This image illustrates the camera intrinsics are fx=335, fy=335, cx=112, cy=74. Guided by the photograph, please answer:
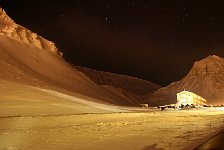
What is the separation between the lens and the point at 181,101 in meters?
138

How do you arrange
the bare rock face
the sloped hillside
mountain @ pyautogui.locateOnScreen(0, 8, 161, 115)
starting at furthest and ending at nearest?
the bare rock face → the sloped hillside → mountain @ pyautogui.locateOnScreen(0, 8, 161, 115)

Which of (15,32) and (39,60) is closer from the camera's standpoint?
(39,60)

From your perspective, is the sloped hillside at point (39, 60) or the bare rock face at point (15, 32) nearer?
the sloped hillside at point (39, 60)

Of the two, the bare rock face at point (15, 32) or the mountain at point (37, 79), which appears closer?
the mountain at point (37, 79)

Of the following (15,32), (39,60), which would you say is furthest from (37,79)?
(15,32)

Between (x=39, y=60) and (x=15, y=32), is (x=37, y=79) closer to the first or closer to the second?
(x=39, y=60)

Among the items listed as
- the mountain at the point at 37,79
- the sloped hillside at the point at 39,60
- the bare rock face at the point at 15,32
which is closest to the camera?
the mountain at the point at 37,79

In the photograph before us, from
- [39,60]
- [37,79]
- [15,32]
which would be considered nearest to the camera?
[37,79]

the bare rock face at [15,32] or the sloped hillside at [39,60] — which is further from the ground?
the bare rock face at [15,32]

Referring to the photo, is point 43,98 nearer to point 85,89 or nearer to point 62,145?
point 62,145

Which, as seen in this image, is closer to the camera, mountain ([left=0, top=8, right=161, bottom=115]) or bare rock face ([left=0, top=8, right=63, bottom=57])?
mountain ([left=0, top=8, right=161, bottom=115])

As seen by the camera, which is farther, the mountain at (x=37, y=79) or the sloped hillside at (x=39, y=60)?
the sloped hillside at (x=39, y=60)

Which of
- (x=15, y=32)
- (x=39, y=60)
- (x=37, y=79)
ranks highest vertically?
(x=15, y=32)

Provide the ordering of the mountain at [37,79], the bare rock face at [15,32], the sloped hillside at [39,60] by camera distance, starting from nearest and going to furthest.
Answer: the mountain at [37,79], the sloped hillside at [39,60], the bare rock face at [15,32]
